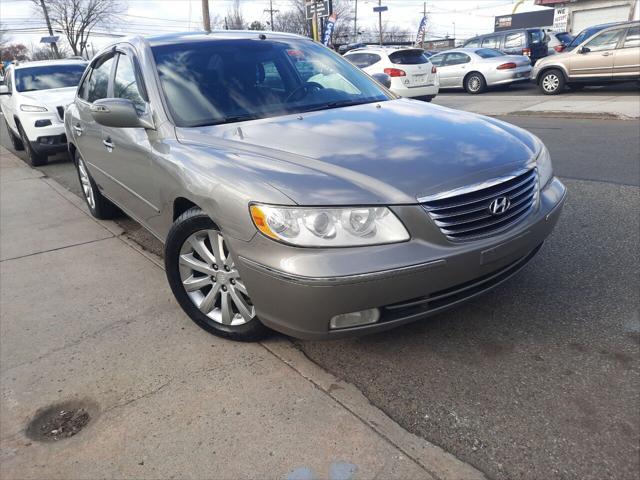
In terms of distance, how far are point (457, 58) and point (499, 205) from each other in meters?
15.7

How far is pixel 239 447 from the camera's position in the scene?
213cm

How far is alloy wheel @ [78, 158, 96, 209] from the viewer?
5246mm

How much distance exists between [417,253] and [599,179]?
430 cm

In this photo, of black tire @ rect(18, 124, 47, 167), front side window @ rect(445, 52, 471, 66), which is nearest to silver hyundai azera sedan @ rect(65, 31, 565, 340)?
black tire @ rect(18, 124, 47, 167)

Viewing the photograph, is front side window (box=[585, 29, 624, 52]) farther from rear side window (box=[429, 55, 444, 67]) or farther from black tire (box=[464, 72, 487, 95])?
rear side window (box=[429, 55, 444, 67])

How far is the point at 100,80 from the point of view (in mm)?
4445

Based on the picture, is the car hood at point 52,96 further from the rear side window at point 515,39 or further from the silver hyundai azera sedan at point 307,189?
the rear side window at point 515,39

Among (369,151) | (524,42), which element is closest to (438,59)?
(524,42)

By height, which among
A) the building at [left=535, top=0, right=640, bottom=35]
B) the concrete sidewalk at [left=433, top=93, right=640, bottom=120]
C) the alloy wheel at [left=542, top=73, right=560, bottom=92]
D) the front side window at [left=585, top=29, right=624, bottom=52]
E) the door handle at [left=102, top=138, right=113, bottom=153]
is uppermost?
the building at [left=535, top=0, right=640, bottom=35]

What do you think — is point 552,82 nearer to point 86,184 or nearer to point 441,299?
point 86,184

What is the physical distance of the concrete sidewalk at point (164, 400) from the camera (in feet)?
6.73

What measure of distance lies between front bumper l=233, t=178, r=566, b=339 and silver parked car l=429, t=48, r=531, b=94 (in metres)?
14.4

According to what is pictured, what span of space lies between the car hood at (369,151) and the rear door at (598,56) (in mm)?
11452

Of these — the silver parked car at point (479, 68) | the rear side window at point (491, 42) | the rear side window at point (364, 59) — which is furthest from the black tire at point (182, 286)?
the rear side window at point (491, 42)
